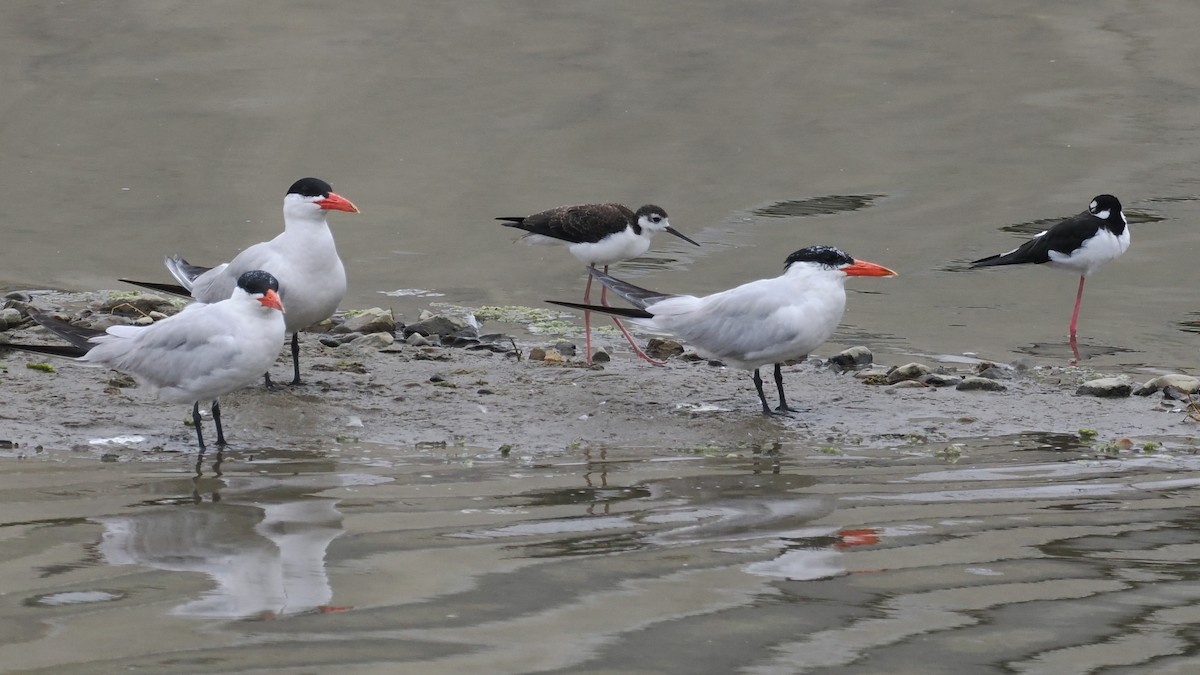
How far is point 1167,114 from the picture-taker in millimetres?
14406

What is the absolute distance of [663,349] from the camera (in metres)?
9.41

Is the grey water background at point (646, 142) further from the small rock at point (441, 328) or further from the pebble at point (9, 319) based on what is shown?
the pebble at point (9, 319)

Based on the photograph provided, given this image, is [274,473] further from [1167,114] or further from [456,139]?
[1167,114]

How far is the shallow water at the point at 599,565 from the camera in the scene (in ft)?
13.1

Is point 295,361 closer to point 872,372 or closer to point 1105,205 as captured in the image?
point 872,372

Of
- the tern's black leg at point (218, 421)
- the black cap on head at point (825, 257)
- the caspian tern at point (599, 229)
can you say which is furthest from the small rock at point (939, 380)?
the tern's black leg at point (218, 421)

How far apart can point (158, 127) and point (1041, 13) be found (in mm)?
9417

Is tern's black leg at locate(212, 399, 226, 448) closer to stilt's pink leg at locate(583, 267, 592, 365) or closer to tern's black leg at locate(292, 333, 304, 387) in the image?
tern's black leg at locate(292, 333, 304, 387)

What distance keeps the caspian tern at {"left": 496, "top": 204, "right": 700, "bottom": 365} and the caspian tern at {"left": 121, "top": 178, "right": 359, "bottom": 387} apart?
167 cm

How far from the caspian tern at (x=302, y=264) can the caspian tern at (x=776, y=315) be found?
4.09ft

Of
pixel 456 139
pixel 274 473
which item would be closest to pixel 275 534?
pixel 274 473

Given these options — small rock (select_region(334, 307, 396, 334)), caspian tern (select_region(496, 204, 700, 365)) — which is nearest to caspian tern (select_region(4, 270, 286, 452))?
small rock (select_region(334, 307, 396, 334))

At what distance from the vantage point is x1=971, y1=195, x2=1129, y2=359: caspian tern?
35.3ft

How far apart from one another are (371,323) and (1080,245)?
4896mm
